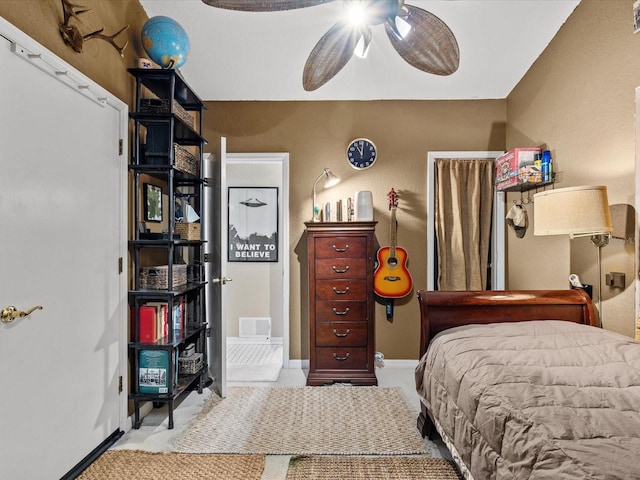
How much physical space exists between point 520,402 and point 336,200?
8.65 feet

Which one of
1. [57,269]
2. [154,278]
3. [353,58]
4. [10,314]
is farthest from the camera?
[353,58]

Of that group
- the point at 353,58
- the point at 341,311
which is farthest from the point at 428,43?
the point at 341,311

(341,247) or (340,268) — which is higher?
(341,247)

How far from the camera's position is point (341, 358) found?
318cm

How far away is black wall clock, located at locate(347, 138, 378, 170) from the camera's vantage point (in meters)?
3.64

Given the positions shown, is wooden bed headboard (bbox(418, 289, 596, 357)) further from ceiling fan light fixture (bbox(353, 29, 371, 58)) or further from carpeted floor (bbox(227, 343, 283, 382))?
carpeted floor (bbox(227, 343, 283, 382))

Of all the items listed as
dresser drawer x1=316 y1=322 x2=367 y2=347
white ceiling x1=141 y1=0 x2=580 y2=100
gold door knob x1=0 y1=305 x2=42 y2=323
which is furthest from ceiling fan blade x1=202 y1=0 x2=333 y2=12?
dresser drawer x1=316 y1=322 x2=367 y2=347

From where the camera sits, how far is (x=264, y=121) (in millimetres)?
3680

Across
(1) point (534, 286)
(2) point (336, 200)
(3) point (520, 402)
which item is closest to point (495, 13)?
(2) point (336, 200)

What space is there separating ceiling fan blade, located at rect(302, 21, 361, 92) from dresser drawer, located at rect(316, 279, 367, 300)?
1725 millimetres

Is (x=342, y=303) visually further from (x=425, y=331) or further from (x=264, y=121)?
(x=264, y=121)

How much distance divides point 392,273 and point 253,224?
2.04 metres

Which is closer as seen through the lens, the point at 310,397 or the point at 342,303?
the point at 310,397

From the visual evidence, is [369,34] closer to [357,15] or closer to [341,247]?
[357,15]
